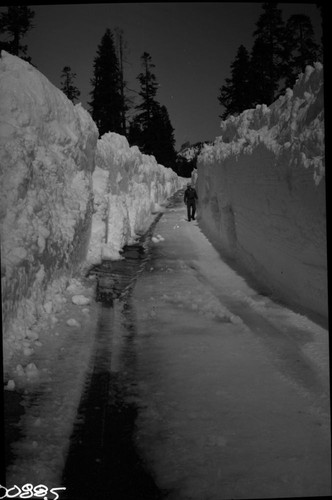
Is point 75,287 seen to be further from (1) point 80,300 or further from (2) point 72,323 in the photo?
(2) point 72,323

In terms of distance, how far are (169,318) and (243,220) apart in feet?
13.2

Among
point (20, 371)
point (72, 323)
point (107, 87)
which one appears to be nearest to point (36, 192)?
point (72, 323)

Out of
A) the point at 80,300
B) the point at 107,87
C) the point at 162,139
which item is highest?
the point at 162,139

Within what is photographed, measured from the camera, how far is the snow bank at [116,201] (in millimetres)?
11008

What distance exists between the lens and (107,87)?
20.0 meters

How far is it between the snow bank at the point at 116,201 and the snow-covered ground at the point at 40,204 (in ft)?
0.15

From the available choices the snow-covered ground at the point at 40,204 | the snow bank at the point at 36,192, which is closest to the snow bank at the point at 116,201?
the snow-covered ground at the point at 40,204

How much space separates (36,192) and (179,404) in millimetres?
4566

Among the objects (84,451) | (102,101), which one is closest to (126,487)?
(84,451)

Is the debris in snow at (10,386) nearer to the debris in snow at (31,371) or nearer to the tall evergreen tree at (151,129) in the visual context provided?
the debris in snow at (31,371)

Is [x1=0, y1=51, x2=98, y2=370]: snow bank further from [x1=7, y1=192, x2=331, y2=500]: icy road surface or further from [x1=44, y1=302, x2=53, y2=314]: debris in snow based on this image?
[x1=7, y1=192, x2=331, y2=500]: icy road surface

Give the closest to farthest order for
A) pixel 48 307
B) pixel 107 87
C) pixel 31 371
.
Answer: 1. pixel 31 371
2. pixel 48 307
3. pixel 107 87

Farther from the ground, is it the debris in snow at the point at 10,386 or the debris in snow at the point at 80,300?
the debris in snow at the point at 80,300

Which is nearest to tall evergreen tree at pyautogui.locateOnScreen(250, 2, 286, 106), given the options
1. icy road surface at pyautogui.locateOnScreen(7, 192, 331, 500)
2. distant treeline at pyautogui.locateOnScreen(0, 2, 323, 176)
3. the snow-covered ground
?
distant treeline at pyautogui.locateOnScreen(0, 2, 323, 176)
